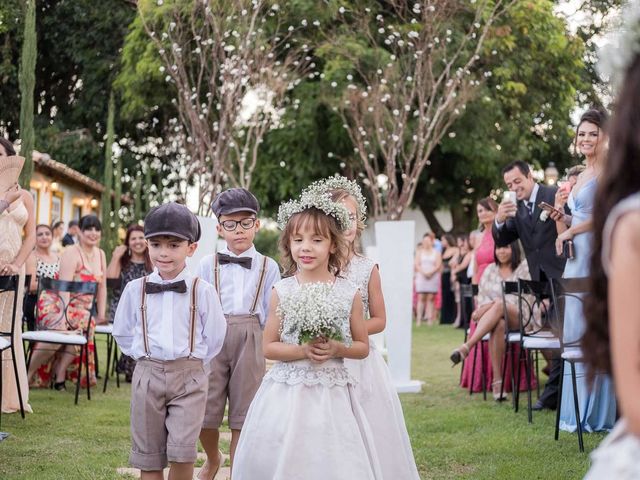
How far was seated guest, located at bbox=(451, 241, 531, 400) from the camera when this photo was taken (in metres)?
9.54

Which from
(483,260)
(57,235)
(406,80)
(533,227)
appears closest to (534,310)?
(533,227)

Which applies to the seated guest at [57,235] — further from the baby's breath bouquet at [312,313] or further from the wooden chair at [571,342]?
the baby's breath bouquet at [312,313]

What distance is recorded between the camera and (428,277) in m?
20.8

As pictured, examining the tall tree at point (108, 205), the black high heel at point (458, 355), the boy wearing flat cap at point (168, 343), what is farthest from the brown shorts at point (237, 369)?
the tall tree at point (108, 205)

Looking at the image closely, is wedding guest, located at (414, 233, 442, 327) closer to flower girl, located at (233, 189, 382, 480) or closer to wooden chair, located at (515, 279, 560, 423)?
wooden chair, located at (515, 279, 560, 423)

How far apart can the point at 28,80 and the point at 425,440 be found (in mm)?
10307

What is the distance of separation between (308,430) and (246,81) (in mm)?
13442

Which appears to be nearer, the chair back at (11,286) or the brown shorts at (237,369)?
the brown shorts at (237,369)

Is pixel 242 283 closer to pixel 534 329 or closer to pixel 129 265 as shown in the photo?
pixel 534 329

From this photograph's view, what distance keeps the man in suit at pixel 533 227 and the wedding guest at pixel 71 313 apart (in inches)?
172

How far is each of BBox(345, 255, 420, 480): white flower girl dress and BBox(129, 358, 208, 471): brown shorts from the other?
90cm

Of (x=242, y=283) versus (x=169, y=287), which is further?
(x=242, y=283)

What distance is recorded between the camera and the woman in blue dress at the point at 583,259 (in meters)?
7.02

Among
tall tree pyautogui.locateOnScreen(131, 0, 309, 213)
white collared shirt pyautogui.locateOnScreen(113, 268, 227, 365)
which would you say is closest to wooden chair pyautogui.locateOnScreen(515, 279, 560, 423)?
white collared shirt pyautogui.locateOnScreen(113, 268, 227, 365)
